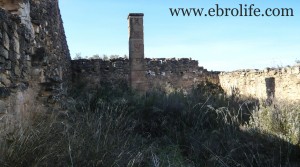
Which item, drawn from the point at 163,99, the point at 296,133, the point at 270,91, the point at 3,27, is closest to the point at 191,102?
the point at 163,99

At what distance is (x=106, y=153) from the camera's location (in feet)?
13.9

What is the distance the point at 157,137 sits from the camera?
7.87 meters

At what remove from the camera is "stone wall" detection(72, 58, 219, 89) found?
51.8 feet

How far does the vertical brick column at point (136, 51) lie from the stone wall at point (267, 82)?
3.46 meters

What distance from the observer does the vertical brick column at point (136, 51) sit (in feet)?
51.0

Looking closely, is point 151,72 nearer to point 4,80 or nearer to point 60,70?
point 60,70

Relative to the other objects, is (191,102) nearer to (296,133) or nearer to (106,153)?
(296,133)

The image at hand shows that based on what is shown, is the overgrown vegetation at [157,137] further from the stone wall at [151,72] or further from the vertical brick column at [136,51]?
the stone wall at [151,72]

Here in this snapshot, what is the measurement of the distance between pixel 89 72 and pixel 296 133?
10528 mm

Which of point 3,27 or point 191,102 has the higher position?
point 3,27

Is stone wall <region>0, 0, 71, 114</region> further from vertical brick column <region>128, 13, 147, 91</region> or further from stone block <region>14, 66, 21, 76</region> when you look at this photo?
vertical brick column <region>128, 13, 147, 91</region>

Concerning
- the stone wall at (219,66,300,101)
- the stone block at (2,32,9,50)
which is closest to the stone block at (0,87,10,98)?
the stone block at (2,32,9,50)

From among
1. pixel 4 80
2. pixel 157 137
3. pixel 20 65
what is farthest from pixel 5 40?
pixel 157 137

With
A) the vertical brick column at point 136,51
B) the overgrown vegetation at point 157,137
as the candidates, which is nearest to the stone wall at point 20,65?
the overgrown vegetation at point 157,137
